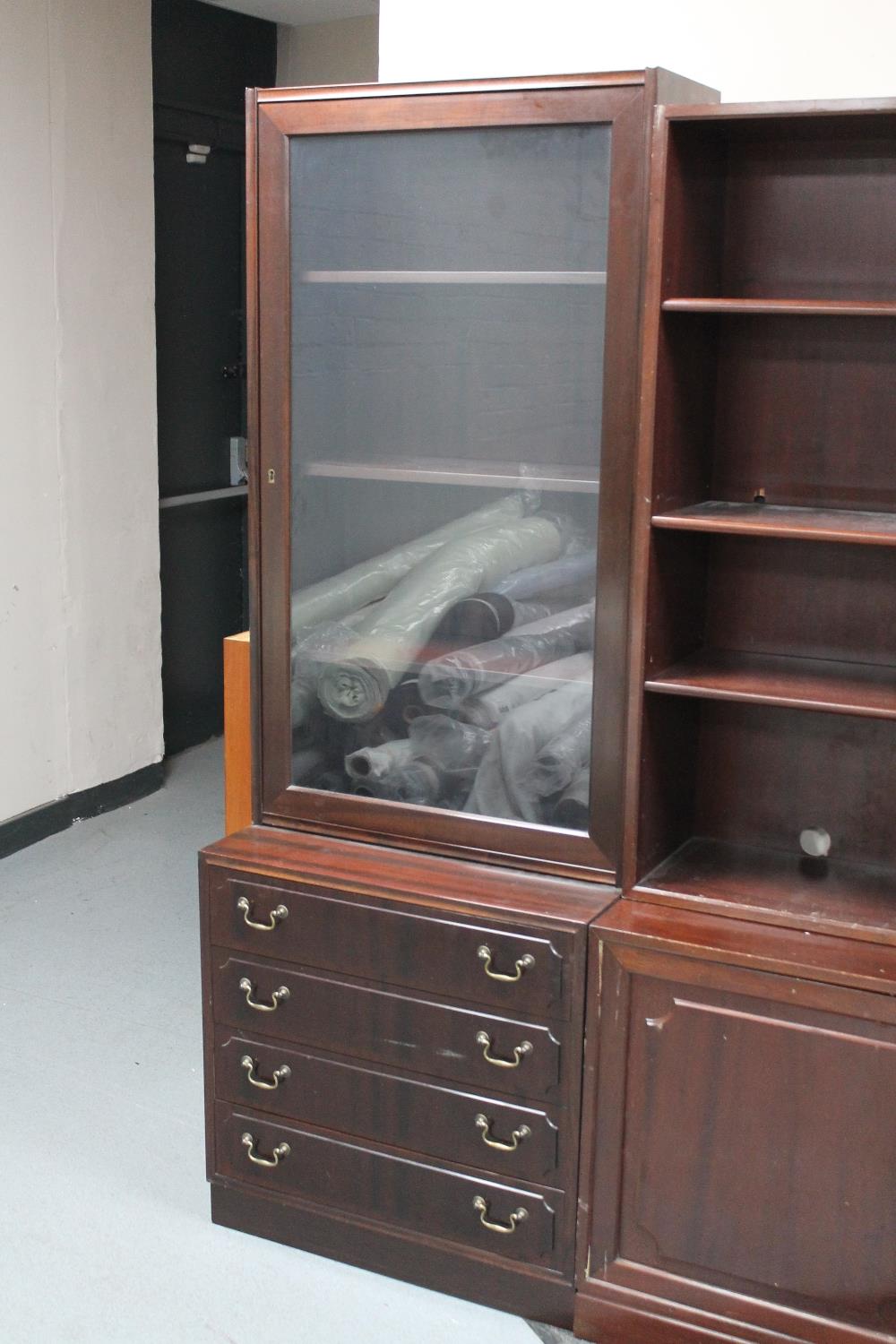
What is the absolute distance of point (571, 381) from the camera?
6.70 feet

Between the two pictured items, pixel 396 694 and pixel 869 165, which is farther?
pixel 396 694

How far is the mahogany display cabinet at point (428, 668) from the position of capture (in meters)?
2.04

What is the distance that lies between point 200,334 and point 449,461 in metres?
2.87

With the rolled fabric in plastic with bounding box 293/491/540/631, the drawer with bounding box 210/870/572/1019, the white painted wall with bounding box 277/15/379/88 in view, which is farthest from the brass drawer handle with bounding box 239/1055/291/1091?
the white painted wall with bounding box 277/15/379/88

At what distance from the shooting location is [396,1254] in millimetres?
2254

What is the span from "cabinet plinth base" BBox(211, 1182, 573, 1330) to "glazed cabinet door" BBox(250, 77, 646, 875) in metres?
0.63

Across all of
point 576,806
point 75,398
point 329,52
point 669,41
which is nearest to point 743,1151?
point 576,806

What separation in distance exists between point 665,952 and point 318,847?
24.2 inches

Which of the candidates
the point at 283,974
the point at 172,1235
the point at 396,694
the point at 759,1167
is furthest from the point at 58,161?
the point at 759,1167

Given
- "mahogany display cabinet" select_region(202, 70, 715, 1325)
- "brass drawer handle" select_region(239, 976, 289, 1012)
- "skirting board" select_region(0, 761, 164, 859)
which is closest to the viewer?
"mahogany display cabinet" select_region(202, 70, 715, 1325)

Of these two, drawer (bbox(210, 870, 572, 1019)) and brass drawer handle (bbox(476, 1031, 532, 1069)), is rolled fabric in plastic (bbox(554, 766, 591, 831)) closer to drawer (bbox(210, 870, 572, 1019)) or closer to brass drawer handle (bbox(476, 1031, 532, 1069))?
drawer (bbox(210, 870, 572, 1019))

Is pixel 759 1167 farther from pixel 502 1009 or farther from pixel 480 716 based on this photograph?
pixel 480 716

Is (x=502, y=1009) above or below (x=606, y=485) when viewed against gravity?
below

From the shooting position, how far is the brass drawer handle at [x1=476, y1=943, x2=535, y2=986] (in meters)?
2.07
